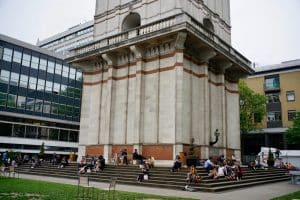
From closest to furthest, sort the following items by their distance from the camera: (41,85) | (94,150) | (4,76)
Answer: (94,150) → (4,76) → (41,85)

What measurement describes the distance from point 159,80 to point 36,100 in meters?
37.1

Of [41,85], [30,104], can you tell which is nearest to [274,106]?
[41,85]

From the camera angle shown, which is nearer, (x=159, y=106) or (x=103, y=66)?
(x=159, y=106)

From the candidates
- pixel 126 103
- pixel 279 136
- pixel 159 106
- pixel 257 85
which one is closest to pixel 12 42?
pixel 126 103

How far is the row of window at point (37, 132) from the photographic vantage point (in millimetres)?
52250

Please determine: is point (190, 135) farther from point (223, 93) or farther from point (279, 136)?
point (279, 136)

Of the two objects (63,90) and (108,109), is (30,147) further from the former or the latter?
(108,109)

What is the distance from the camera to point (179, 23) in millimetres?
23875

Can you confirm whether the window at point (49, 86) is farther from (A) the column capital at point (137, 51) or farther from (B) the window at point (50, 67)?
(A) the column capital at point (137, 51)

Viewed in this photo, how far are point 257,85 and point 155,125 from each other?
132 ft

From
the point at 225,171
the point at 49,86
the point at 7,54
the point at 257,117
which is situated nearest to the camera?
the point at 225,171

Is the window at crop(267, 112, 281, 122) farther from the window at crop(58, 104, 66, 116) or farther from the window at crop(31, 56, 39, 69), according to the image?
the window at crop(31, 56, 39, 69)

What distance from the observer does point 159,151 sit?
2497 centimetres

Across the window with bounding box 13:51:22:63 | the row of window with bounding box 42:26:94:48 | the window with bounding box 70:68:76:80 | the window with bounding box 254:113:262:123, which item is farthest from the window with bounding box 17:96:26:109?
the window with bounding box 254:113:262:123
